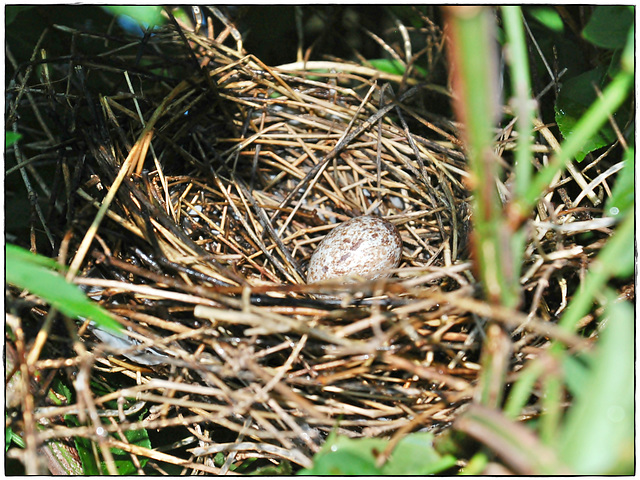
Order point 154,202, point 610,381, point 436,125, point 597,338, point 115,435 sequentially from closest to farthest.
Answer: point 610,381 → point 597,338 → point 115,435 → point 154,202 → point 436,125

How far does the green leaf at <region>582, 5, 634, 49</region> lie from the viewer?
2.66ft

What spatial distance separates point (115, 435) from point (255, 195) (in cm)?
74

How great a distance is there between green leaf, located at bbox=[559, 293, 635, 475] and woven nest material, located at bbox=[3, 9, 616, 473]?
0.70 feet

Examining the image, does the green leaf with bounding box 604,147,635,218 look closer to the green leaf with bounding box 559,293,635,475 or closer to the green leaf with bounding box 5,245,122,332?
the green leaf with bounding box 559,293,635,475

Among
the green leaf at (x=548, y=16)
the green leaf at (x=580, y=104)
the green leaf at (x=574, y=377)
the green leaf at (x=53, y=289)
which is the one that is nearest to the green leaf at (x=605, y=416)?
the green leaf at (x=574, y=377)

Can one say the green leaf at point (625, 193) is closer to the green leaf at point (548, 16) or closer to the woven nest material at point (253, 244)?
the woven nest material at point (253, 244)

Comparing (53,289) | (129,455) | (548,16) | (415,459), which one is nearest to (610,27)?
(548,16)

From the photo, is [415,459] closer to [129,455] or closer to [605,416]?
[605,416]

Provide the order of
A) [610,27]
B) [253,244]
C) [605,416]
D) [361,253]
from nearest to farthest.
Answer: [605,416] < [610,27] < [361,253] < [253,244]

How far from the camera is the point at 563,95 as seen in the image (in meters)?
1.06

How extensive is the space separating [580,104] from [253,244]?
83cm

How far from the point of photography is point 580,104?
41.0 inches

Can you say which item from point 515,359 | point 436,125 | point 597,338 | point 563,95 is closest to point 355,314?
point 515,359

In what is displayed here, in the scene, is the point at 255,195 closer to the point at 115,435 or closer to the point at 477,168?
the point at 115,435
